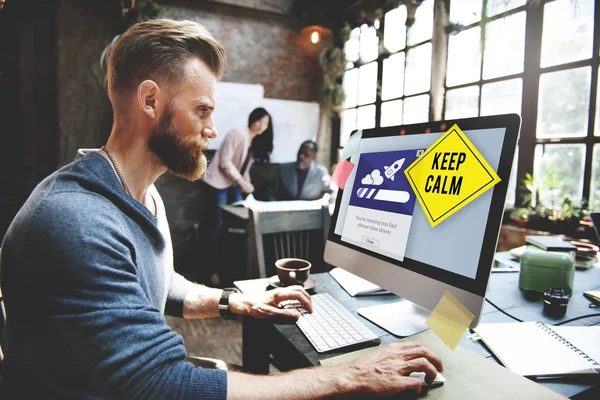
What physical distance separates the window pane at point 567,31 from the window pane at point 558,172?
56cm

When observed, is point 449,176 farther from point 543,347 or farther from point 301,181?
point 301,181

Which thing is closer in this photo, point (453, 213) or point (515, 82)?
point (453, 213)

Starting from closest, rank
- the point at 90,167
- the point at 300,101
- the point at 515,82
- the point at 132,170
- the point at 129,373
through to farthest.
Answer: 1. the point at 129,373
2. the point at 90,167
3. the point at 132,170
4. the point at 515,82
5. the point at 300,101

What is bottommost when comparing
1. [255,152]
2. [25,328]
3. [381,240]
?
[25,328]

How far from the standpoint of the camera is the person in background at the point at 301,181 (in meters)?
4.04

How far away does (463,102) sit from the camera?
119 inches

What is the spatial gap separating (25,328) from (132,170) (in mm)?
418

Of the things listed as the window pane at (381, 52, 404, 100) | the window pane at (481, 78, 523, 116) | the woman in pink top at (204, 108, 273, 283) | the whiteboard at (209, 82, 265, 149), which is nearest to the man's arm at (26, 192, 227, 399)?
the window pane at (481, 78, 523, 116)

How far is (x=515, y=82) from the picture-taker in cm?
259

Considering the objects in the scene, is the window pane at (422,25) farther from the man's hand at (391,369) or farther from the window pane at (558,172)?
the man's hand at (391,369)

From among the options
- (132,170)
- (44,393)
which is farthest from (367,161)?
(44,393)

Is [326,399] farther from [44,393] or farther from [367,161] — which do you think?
[367,161]

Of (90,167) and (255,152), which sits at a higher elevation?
(255,152)

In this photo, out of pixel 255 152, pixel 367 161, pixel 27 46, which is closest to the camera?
pixel 367 161
